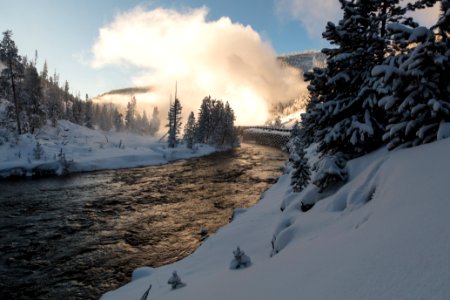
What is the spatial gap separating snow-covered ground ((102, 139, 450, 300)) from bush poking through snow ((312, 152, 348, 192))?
31 centimetres

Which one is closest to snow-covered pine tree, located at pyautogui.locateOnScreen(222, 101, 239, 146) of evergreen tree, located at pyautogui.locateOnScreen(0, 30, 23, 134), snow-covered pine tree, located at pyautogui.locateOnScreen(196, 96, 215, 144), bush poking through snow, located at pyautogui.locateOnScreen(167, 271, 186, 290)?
snow-covered pine tree, located at pyautogui.locateOnScreen(196, 96, 215, 144)

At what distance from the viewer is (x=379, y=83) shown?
35.9 ft

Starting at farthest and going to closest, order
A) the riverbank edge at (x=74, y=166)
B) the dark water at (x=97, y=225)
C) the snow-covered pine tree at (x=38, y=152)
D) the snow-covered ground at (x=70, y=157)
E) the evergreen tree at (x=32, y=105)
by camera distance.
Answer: the evergreen tree at (x=32, y=105), the snow-covered pine tree at (x=38, y=152), the snow-covered ground at (x=70, y=157), the riverbank edge at (x=74, y=166), the dark water at (x=97, y=225)

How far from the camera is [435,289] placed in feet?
10.5

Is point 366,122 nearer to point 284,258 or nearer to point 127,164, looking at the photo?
point 284,258

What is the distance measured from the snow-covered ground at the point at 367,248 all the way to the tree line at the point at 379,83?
850mm

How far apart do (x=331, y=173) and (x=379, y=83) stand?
11.5 feet

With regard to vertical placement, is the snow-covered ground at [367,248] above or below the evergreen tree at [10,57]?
below

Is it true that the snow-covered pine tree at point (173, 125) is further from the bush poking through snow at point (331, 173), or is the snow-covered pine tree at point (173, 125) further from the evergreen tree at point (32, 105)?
the bush poking through snow at point (331, 173)

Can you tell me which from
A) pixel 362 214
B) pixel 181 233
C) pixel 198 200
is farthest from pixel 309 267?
pixel 198 200

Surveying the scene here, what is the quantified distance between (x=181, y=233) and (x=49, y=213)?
10.3 metres

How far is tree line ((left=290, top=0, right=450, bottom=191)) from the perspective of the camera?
8820 millimetres

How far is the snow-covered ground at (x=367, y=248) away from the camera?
12.1ft

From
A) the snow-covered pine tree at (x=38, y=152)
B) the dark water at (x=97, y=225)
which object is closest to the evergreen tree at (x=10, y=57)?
the snow-covered pine tree at (x=38, y=152)
